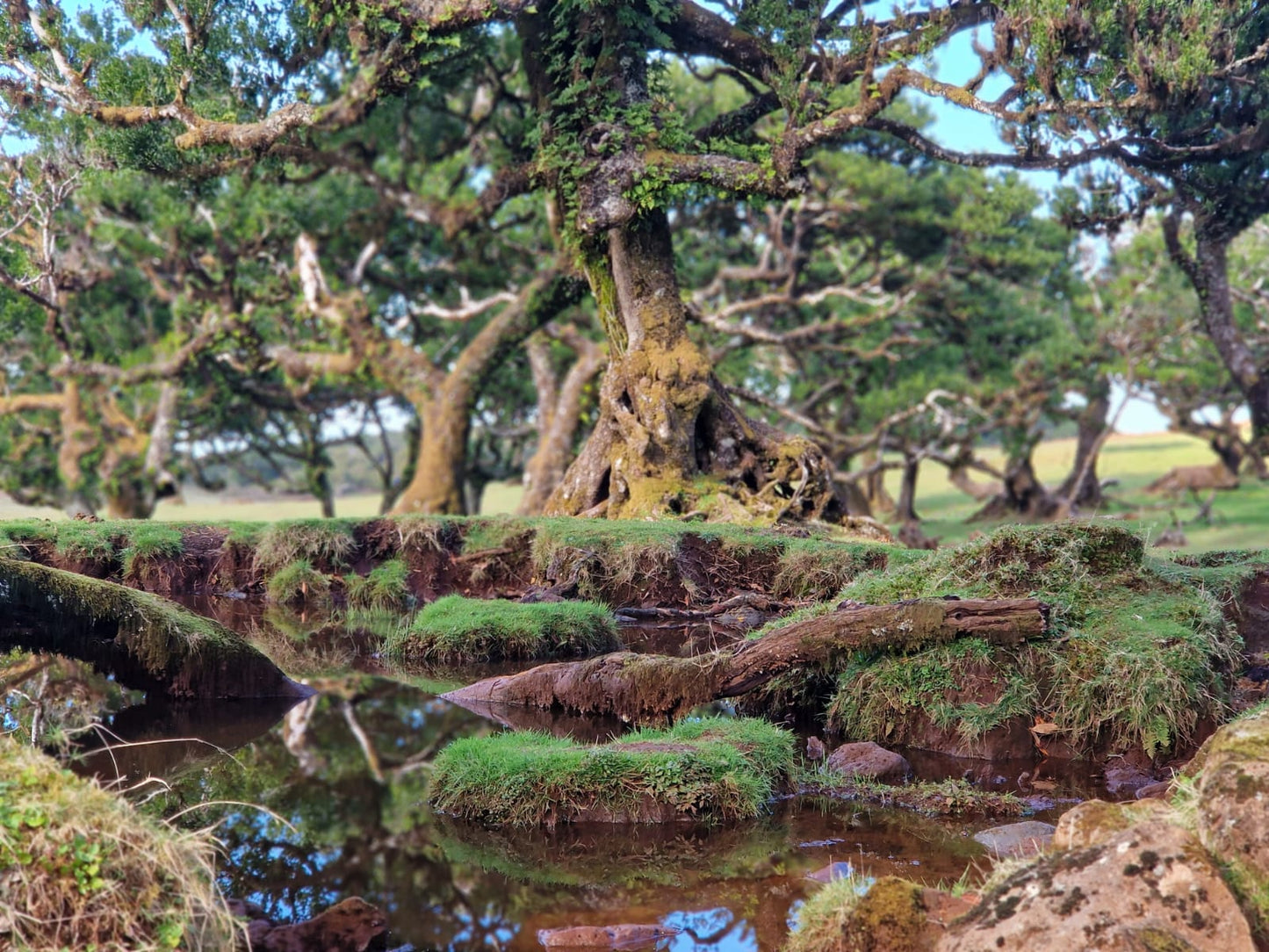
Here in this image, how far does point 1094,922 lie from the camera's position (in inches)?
Result: 166

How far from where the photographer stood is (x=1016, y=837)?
6.85 m

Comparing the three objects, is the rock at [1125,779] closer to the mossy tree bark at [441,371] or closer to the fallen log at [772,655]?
the fallen log at [772,655]

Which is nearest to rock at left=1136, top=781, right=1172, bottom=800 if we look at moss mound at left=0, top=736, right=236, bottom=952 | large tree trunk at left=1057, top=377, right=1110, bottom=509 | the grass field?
the grass field

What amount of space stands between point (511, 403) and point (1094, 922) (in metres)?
32.8

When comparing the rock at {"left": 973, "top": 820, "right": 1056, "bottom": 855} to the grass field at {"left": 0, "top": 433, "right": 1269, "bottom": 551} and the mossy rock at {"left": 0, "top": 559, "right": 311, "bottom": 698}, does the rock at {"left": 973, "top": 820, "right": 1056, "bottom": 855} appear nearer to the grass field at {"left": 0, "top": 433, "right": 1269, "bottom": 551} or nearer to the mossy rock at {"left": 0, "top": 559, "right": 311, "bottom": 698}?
the grass field at {"left": 0, "top": 433, "right": 1269, "bottom": 551}

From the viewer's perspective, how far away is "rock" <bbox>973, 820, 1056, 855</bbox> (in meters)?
6.57

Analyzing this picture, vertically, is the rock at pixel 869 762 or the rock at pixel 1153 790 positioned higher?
the rock at pixel 869 762

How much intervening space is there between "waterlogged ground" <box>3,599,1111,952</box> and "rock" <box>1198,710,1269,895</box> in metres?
1.52

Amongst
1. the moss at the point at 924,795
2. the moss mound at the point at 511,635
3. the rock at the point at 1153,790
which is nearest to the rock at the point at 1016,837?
the moss at the point at 924,795

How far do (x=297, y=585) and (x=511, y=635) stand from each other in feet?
14.3

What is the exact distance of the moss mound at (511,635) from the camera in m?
11.8

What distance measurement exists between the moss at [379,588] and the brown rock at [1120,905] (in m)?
11.2

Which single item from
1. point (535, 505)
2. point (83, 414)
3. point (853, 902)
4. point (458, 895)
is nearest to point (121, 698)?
point (458, 895)

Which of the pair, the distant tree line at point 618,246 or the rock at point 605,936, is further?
the distant tree line at point 618,246
